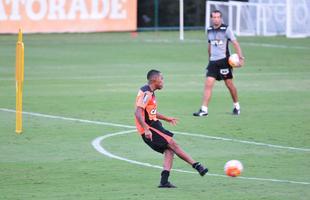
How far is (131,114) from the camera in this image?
20.5 metres

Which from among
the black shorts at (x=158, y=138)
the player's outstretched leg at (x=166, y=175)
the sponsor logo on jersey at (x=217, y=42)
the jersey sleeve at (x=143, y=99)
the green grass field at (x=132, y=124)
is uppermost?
the sponsor logo on jersey at (x=217, y=42)

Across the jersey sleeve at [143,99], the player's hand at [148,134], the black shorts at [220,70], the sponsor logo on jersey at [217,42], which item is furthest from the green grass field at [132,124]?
the sponsor logo on jersey at [217,42]

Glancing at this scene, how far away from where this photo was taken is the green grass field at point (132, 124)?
12.6 metres

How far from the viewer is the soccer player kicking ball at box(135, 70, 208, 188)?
1248 centimetres

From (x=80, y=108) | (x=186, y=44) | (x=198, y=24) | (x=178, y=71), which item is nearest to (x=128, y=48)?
(x=186, y=44)

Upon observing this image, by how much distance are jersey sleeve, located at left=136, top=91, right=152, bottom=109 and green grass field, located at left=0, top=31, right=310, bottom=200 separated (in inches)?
42.0

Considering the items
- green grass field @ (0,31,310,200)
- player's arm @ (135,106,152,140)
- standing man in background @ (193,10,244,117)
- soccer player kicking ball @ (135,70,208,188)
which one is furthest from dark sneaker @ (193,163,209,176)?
standing man in background @ (193,10,244,117)

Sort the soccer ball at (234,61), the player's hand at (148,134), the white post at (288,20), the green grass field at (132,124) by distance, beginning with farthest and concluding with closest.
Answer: the white post at (288,20), the soccer ball at (234,61), the green grass field at (132,124), the player's hand at (148,134)

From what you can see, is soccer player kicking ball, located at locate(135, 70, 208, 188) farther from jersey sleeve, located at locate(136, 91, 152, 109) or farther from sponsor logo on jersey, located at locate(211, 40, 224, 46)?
sponsor logo on jersey, located at locate(211, 40, 224, 46)

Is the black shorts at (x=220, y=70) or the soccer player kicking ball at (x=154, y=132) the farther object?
the black shorts at (x=220, y=70)

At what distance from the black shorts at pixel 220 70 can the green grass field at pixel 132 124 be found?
0.81 meters

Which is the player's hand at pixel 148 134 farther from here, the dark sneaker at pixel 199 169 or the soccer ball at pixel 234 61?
the soccer ball at pixel 234 61

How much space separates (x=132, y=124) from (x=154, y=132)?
21.0 ft

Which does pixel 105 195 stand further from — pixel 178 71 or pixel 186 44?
pixel 186 44
